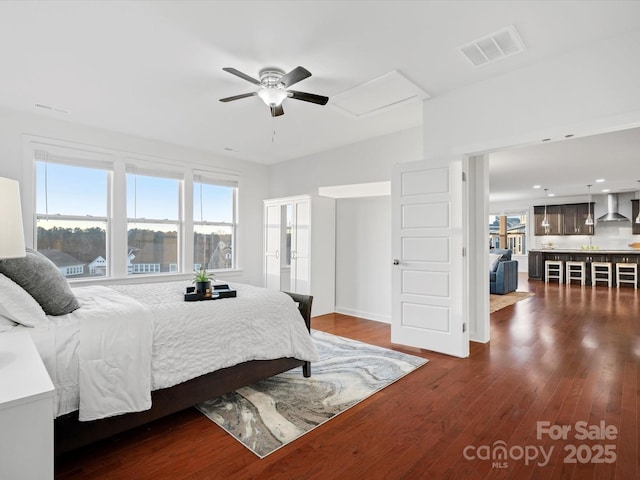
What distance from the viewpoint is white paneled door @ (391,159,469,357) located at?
343cm

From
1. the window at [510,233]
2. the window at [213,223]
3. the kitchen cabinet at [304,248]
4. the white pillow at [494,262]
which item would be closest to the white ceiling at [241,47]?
the kitchen cabinet at [304,248]

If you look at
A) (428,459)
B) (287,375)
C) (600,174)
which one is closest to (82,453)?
(287,375)

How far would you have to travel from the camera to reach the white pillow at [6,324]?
5.59 ft

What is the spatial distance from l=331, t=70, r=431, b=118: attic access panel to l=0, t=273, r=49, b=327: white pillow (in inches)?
118

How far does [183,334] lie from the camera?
2.14 meters

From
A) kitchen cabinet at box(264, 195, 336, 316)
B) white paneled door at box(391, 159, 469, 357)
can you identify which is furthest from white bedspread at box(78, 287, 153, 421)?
kitchen cabinet at box(264, 195, 336, 316)

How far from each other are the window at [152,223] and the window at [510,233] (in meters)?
11.2

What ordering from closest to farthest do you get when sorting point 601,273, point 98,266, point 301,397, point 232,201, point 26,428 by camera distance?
point 26,428
point 301,397
point 98,266
point 232,201
point 601,273

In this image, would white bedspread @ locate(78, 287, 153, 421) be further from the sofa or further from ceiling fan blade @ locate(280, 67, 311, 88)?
the sofa

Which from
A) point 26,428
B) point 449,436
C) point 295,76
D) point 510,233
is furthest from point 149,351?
point 510,233

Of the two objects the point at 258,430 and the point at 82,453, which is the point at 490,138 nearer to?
the point at 258,430

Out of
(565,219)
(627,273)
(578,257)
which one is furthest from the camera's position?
(565,219)

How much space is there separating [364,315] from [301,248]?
1.40m

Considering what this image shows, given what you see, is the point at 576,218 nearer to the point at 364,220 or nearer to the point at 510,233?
the point at 510,233
